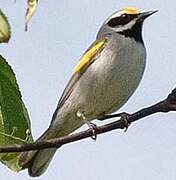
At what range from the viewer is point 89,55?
18.2ft

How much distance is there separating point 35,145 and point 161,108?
40cm

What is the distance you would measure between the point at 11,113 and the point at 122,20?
440 cm

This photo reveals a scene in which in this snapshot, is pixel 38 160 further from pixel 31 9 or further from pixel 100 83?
pixel 31 9

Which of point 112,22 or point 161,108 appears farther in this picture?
point 112,22

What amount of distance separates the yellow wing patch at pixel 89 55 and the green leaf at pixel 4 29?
3974mm

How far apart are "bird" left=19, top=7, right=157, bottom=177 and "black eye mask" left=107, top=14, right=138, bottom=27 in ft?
1.02

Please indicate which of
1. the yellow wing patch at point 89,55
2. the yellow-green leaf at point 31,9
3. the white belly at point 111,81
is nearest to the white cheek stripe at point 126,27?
the yellow wing patch at point 89,55

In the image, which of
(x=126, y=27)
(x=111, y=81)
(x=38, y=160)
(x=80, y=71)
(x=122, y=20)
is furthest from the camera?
(x=122, y=20)

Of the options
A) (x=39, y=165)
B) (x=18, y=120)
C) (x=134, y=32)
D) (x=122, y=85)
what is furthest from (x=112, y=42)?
(x=18, y=120)

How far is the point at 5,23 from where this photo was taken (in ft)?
4.92

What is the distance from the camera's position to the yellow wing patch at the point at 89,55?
5495mm

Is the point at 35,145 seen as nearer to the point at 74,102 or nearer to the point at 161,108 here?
the point at 161,108

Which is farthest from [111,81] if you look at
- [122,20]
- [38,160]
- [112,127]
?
[112,127]

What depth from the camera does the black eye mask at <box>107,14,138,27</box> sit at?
614 cm
